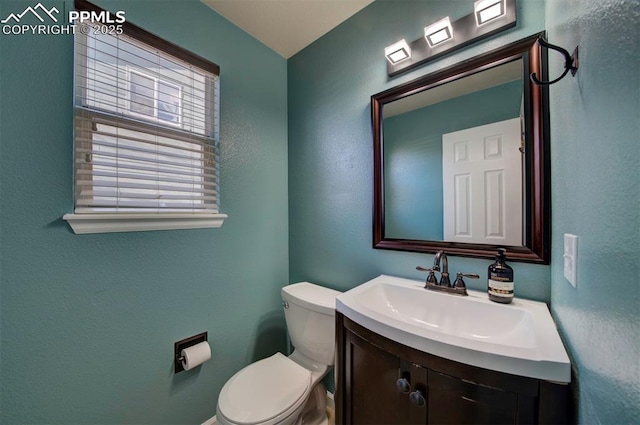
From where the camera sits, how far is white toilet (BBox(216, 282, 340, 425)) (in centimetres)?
101

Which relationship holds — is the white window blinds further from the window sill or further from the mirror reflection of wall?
the mirror reflection of wall

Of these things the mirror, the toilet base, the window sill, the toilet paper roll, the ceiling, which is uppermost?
the ceiling

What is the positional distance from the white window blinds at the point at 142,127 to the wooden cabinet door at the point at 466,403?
1307mm

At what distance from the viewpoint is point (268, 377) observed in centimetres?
122

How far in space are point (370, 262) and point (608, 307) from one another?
1011 mm

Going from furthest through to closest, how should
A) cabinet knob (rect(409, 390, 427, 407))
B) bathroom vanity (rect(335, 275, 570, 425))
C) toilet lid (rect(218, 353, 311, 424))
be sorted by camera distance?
toilet lid (rect(218, 353, 311, 424))
cabinet knob (rect(409, 390, 427, 407))
bathroom vanity (rect(335, 275, 570, 425))

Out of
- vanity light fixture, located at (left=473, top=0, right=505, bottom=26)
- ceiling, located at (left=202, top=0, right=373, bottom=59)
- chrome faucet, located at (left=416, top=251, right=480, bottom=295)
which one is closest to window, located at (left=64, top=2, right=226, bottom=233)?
ceiling, located at (left=202, top=0, right=373, bottom=59)

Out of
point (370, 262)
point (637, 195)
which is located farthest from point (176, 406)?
point (637, 195)

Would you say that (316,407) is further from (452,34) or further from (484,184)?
(452,34)

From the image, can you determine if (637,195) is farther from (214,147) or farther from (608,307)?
(214,147)

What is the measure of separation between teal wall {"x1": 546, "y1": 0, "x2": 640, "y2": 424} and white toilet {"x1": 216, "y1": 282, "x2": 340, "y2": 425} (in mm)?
923

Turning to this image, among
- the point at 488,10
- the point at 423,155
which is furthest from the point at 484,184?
the point at 488,10

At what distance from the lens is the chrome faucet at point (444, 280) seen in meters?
1.00

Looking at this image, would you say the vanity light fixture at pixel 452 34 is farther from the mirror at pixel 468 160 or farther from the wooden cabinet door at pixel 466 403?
the wooden cabinet door at pixel 466 403
